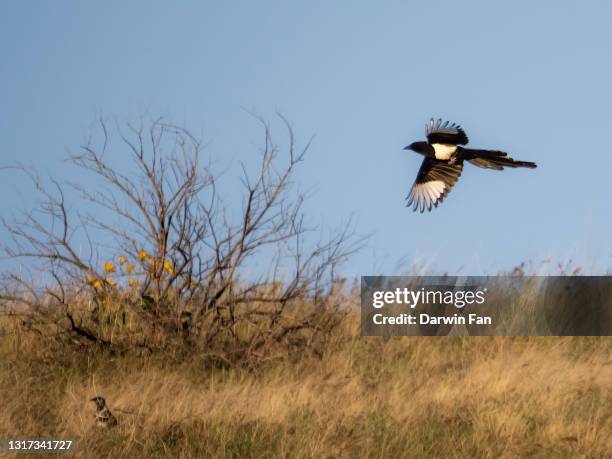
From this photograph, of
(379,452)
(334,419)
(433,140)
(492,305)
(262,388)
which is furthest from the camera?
(492,305)

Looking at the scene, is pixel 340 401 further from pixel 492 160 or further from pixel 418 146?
pixel 492 160

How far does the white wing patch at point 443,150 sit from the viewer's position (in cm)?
1017

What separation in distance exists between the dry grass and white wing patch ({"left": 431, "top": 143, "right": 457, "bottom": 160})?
1979 mm

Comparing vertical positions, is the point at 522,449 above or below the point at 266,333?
below

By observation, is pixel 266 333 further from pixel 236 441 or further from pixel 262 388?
pixel 236 441

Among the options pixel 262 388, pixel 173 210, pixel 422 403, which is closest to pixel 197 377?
pixel 262 388

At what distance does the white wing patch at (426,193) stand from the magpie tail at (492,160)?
1.77 feet

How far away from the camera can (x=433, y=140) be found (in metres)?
10.2

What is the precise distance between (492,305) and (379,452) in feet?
16.0

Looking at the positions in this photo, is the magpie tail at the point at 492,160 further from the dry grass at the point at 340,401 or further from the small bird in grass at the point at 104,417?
the small bird in grass at the point at 104,417

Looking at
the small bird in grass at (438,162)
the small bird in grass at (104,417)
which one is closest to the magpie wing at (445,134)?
the small bird in grass at (438,162)

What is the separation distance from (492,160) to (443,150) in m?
0.72

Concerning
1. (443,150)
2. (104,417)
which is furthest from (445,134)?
(104,417)

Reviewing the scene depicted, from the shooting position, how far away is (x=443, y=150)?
1019 centimetres
